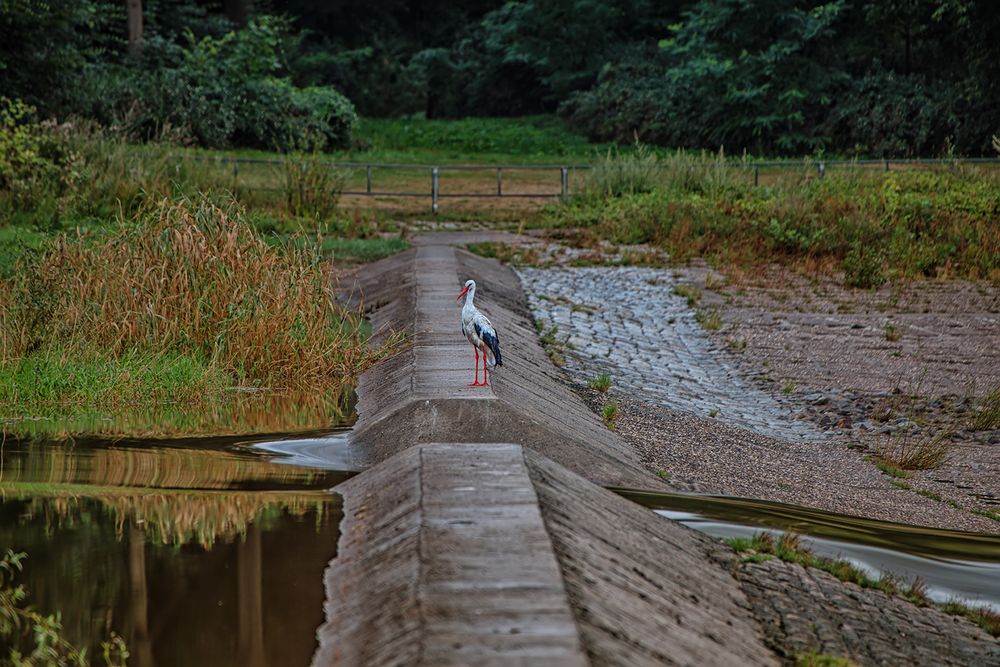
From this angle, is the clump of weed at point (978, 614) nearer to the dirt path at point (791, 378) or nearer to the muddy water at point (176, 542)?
the dirt path at point (791, 378)

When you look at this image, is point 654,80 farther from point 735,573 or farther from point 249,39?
point 735,573

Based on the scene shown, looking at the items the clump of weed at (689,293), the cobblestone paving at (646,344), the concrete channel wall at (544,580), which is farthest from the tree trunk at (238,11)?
the concrete channel wall at (544,580)

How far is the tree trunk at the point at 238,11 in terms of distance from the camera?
46.7 meters

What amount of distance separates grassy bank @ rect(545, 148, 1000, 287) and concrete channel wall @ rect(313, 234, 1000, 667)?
11.3 metres

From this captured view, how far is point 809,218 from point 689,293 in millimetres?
4142

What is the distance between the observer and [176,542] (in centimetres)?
721

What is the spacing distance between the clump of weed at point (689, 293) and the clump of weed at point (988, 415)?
18.2 feet

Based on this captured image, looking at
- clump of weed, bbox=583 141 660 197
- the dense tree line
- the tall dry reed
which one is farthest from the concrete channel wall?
the dense tree line

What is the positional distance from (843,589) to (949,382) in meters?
7.14

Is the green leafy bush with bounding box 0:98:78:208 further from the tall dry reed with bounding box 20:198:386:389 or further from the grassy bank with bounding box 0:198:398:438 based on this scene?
the tall dry reed with bounding box 20:198:386:389

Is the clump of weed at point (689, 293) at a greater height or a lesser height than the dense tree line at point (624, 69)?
lesser

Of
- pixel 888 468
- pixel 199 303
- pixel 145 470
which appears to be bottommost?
pixel 888 468

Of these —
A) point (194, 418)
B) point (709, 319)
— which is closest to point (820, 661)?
point (194, 418)

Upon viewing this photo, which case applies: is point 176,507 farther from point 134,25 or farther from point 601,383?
point 134,25
